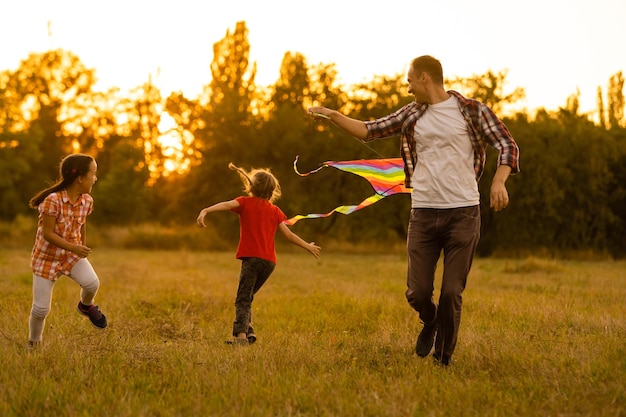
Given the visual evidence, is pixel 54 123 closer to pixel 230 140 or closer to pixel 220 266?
pixel 230 140

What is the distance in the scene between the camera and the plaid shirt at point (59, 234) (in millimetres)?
6828

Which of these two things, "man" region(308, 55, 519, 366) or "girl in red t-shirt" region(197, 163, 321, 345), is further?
"girl in red t-shirt" region(197, 163, 321, 345)

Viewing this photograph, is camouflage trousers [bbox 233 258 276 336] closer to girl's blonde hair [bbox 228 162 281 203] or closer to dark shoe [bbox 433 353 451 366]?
girl's blonde hair [bbox 228 162 281 203]

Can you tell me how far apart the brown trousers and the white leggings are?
2.81 metres

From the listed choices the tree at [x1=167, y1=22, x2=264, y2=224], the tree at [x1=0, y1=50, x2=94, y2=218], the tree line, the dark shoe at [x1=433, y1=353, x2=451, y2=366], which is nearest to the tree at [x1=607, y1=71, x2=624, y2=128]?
the tree line

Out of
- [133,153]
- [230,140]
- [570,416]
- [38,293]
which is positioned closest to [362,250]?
[230,140]

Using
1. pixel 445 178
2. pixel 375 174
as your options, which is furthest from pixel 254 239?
pixel 445 178

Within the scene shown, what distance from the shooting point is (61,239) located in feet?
22.0

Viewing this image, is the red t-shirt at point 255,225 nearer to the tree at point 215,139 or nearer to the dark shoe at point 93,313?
the dark shoe at point 93,313

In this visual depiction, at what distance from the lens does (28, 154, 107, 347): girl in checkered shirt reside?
6762mm

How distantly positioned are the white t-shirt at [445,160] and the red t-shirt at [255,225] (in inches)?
76.6

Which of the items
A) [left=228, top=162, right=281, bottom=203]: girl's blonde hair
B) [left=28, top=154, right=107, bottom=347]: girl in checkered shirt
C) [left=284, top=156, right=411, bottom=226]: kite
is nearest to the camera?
[left=28, top=154, right=107, bottom=347]: girl in checkered shirt

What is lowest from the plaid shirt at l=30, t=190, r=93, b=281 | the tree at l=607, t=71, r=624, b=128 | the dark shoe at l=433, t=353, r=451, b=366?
the dark shoe at l=433, t=353, r=451, b=366

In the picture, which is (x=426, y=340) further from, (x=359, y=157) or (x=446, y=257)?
(x=359, y=157)
